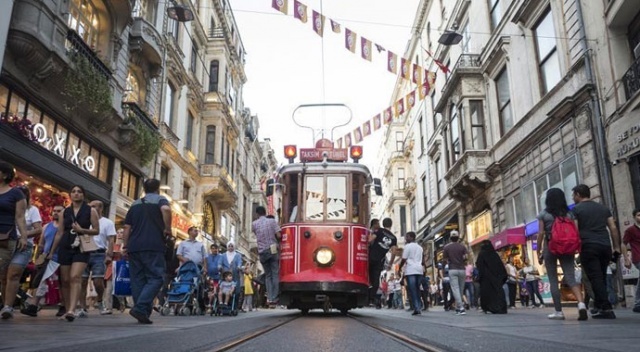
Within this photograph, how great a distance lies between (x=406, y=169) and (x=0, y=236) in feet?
129

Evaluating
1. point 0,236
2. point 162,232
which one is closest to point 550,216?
point 162,232

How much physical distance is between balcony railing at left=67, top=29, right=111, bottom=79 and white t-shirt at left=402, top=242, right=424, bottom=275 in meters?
9.52

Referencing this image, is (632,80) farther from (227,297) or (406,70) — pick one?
(227,297)

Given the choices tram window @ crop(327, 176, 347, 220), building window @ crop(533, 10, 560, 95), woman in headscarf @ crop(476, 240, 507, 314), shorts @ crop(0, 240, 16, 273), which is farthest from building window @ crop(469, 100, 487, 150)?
shorts @ crop(0, 240, 16, 273)

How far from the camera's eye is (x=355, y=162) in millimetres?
10414

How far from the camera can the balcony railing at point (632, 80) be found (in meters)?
11.4

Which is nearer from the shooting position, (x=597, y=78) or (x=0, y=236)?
(x=0, y=236)

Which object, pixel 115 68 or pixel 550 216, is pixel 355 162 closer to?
pixel 550 216

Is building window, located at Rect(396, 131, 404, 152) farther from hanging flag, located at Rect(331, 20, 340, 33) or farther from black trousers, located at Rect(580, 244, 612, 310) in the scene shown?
black trousers, located at Rect(580, 244, 612, 310)

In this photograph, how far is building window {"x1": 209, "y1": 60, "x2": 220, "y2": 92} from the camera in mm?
28672

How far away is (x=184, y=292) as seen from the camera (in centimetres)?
1001

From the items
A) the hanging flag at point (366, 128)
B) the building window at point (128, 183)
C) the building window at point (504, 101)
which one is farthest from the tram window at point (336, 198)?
the hanging flag at point (366, 128)

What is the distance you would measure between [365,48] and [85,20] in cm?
814

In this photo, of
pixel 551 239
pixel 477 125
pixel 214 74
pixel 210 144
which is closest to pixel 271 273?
pixel 551 239
